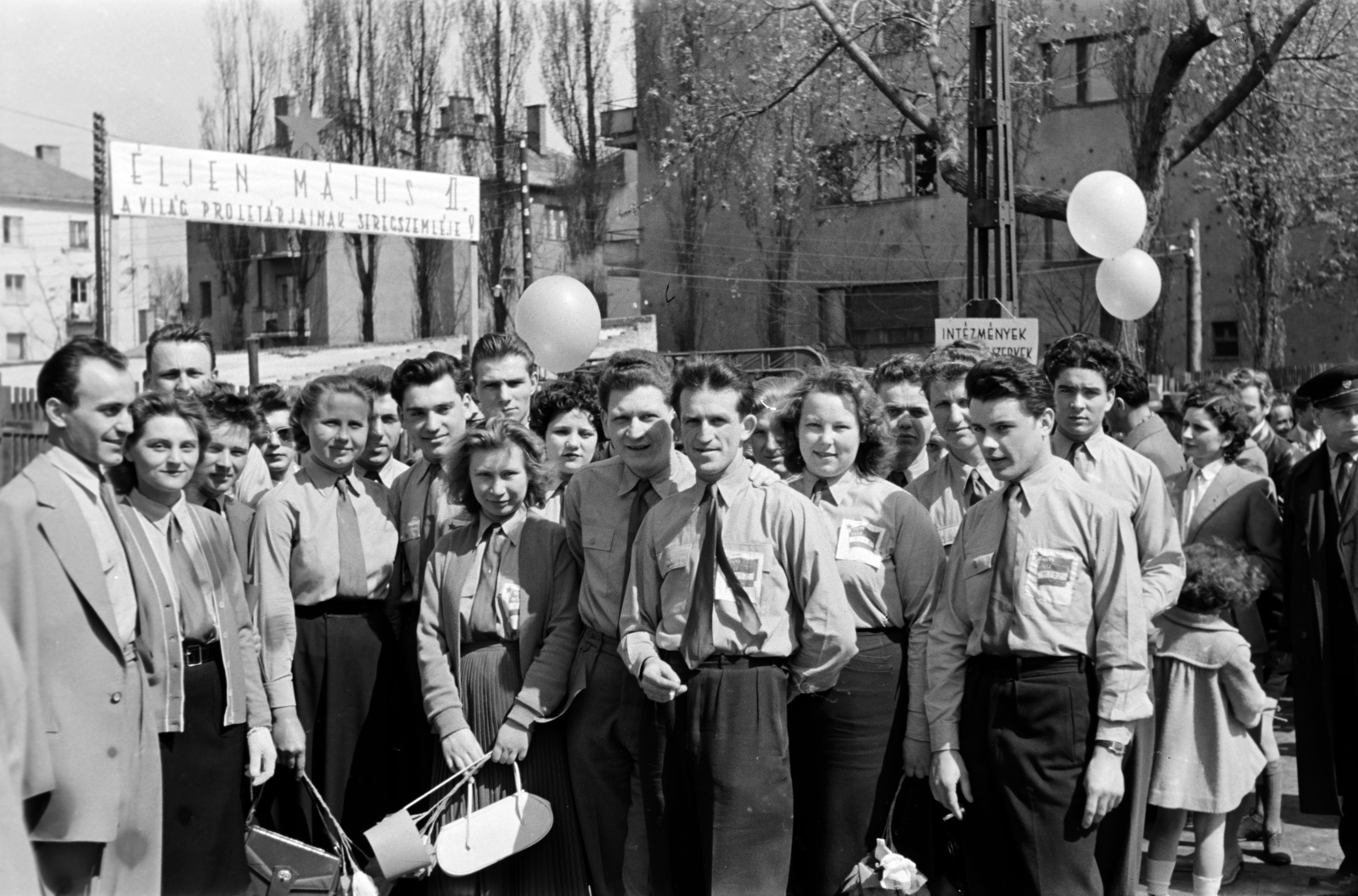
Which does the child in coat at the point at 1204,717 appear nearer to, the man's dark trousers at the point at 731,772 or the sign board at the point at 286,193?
the man's dark trousers at the point at 731,772

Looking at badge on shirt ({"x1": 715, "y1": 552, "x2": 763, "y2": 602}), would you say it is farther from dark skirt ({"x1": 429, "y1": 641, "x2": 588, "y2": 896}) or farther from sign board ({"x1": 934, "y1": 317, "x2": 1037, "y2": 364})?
sign board ({"x1": 934, "y1": 317, "x2": 1037, "y2": 364})

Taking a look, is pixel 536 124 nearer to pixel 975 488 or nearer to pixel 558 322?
pixel 558 322

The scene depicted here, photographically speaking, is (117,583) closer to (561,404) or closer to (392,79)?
(561,404)

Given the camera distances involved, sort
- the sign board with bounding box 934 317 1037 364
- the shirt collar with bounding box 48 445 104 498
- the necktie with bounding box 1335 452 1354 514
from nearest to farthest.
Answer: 1. the shirt collar with bounding box 48 445 104 498
2. the necktie with bounding box 1335 452 1354 514
3. the sign board with bounding box 934 317 1037 364

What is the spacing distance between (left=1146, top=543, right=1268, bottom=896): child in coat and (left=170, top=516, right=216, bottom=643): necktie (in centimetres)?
326

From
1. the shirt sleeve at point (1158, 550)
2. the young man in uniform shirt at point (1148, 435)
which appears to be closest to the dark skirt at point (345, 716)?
the shirt sleeve at point (1158, 550)

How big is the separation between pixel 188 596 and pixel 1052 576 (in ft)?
8.35

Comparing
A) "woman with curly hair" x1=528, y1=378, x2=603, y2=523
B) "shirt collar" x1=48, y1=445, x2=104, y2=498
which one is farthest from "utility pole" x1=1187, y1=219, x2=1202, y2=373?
"shirt collar" x1=48, y1=445, x2=104, y2=498

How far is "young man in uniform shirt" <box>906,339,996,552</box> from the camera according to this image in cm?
475

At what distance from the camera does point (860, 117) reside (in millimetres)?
19234

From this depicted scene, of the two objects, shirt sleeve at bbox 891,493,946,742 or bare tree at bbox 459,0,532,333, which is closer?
shirt sleeve at bbox 891,493,946,742

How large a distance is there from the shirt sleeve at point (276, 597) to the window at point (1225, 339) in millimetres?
→ 27030

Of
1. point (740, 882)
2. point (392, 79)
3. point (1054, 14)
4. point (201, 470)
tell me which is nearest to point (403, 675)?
point (201, 470)

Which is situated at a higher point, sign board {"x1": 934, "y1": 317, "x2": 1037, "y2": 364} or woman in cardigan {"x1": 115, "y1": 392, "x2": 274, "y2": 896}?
sign board {"x1": 934, "y1": 317, "x2": 1037, "y2": 364}
